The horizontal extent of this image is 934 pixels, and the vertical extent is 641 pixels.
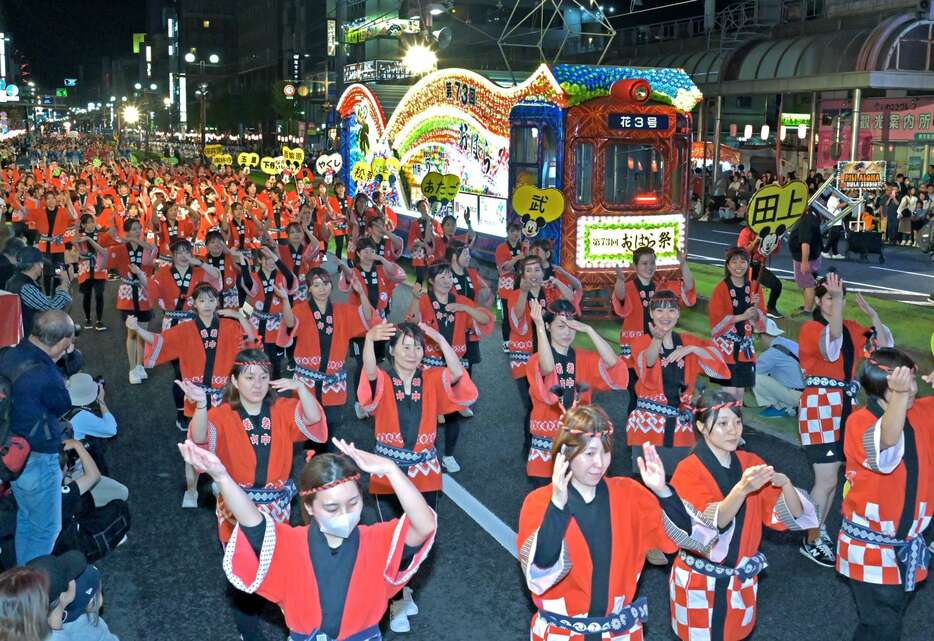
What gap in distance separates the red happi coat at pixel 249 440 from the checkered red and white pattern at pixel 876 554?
276cm

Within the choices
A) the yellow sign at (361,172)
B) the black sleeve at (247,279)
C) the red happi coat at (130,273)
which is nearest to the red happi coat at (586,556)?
the black sleeve at (247,279)

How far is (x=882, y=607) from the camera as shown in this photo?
4.98 m

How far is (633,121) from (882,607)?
38.0 feet

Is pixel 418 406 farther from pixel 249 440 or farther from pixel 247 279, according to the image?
pixel 247 279

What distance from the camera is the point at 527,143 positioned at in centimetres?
1692

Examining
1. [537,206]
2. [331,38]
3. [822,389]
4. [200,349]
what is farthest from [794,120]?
[331,38]

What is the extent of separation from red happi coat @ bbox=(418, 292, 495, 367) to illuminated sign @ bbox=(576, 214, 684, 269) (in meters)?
6.50

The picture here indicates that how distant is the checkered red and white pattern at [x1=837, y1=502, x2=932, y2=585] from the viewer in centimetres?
491

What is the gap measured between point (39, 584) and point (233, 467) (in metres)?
2.18

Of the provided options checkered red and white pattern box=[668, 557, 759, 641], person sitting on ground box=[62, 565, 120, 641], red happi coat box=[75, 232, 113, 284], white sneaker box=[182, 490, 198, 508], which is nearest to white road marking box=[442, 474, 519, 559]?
white sneaker box=[182, 490, 198, 508]

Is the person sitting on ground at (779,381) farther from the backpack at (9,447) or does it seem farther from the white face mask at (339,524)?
the white face mask at (339,524)

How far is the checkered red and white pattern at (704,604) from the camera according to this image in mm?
4488

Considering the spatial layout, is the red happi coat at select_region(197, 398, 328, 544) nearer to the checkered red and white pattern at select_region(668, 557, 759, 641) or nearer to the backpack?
the backpack

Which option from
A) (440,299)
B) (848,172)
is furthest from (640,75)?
(848,172)
